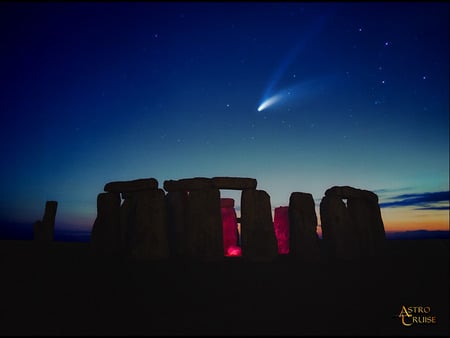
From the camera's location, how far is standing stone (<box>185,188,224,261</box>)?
9.27 metres

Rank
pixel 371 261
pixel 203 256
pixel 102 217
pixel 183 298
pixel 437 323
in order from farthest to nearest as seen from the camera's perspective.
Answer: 1. pixel 102 217
2. pixel 371 261
3. pixel 203 256
4. pixel 183 298
5. pixel 437 323

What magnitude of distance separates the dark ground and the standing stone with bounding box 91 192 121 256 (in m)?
1.77

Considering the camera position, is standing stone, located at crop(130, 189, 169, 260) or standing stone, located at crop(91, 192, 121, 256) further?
standing stone, located at crop(91, 192, 121, 256)

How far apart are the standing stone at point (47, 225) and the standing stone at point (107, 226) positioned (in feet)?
22.5

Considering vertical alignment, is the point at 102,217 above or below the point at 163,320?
above

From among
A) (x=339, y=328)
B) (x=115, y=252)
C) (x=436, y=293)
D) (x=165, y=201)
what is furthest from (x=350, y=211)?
(x=115, y=252)

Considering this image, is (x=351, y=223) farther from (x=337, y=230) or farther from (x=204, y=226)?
(x=204, y=226)

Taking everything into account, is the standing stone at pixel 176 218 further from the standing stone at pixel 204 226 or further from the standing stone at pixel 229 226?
the standing stone at pixel 229 226

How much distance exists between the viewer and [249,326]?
4227mm

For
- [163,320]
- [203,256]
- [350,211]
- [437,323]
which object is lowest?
[437,323]

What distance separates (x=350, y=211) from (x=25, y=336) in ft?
34.6

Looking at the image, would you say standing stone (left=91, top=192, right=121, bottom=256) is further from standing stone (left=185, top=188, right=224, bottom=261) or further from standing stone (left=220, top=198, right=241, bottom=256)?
standing stone (left=220, top=198, right=241, bottom=256)

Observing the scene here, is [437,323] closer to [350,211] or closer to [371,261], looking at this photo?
[371,261]

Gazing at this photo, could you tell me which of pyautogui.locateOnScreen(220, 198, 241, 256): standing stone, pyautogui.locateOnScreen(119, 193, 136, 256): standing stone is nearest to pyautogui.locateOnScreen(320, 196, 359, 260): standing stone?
pyautogui.locateOnScreen(220, 198, 241, 256): standing stone
